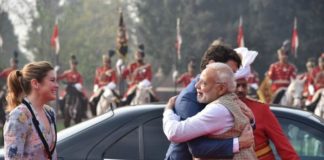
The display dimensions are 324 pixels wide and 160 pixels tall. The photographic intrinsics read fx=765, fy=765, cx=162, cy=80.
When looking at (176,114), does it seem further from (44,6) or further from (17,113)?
(44,6)

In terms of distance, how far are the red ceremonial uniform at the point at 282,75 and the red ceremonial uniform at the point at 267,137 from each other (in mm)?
15647

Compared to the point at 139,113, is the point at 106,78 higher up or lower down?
lower down

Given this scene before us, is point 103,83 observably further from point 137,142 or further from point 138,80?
point 137,142

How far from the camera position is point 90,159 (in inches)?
205

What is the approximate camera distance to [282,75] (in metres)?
19.8

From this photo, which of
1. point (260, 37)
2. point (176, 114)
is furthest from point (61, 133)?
point (260, 37)

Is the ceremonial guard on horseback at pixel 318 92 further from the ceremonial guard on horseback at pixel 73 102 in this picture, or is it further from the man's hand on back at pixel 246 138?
the man's hand on back at pixel 246 138

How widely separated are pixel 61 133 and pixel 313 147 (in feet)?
6.00

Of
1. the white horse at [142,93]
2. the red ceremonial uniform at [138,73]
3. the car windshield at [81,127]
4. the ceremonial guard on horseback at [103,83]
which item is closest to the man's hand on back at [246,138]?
the car windshield at [81,127]

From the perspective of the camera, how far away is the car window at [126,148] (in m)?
5.21

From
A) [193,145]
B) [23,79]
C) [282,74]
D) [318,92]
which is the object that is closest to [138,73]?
[282,74]

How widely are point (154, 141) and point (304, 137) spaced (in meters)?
1.03

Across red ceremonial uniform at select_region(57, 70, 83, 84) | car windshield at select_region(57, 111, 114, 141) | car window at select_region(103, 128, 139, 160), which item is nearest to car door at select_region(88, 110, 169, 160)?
car window at select_region(103, 128, 139, 160)

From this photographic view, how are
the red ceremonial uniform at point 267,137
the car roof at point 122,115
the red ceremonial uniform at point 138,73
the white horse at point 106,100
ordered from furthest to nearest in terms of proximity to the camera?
1. the red ceremonial uniform at point 138,73
2. the white horse at point 106,100
3. the car roof at point 122,115
4. the red ceremonial uniform at point 267,137
